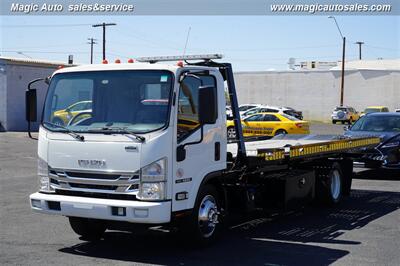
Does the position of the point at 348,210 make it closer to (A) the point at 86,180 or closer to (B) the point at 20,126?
(A) the point at 86,180

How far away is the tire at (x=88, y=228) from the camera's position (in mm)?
8328

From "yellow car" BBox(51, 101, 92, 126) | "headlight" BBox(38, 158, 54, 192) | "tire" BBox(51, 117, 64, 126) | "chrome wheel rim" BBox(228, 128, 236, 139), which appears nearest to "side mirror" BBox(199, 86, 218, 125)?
"yellow car" BBox(51, 101, 92, 126)

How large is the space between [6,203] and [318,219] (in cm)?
592

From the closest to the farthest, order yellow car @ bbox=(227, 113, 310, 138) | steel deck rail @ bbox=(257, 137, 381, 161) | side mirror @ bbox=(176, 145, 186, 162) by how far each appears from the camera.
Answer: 1. side mirror @ bbox=(176, 145, 186, 162)
2. steel deck rail @ bbox=(257, 137, 381, 161)
3. yellow car @ bbox=(227, 113, 310, 138)

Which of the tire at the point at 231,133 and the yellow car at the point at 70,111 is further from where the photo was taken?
the tire at the point at 231,133

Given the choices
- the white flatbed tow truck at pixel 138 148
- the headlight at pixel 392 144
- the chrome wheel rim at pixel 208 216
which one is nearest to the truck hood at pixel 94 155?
the white flatbed tow truck at pixel 138 148

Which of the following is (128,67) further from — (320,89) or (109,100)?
(320,89)

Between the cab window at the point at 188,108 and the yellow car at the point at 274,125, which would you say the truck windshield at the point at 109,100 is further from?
the yellow car at the point at 274,125

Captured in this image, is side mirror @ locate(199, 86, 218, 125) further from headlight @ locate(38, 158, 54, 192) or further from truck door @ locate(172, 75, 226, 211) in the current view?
headlight @ locate(38, 158, 54, 192)

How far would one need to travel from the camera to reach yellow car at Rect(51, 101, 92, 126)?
750 centimetres

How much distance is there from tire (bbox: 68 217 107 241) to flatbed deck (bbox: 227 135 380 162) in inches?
86.0

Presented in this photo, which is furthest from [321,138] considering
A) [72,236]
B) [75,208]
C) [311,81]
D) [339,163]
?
[311,81]

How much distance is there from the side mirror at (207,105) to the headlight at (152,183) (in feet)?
Result: 2.45

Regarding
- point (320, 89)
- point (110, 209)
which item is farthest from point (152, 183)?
point (320, 89)
